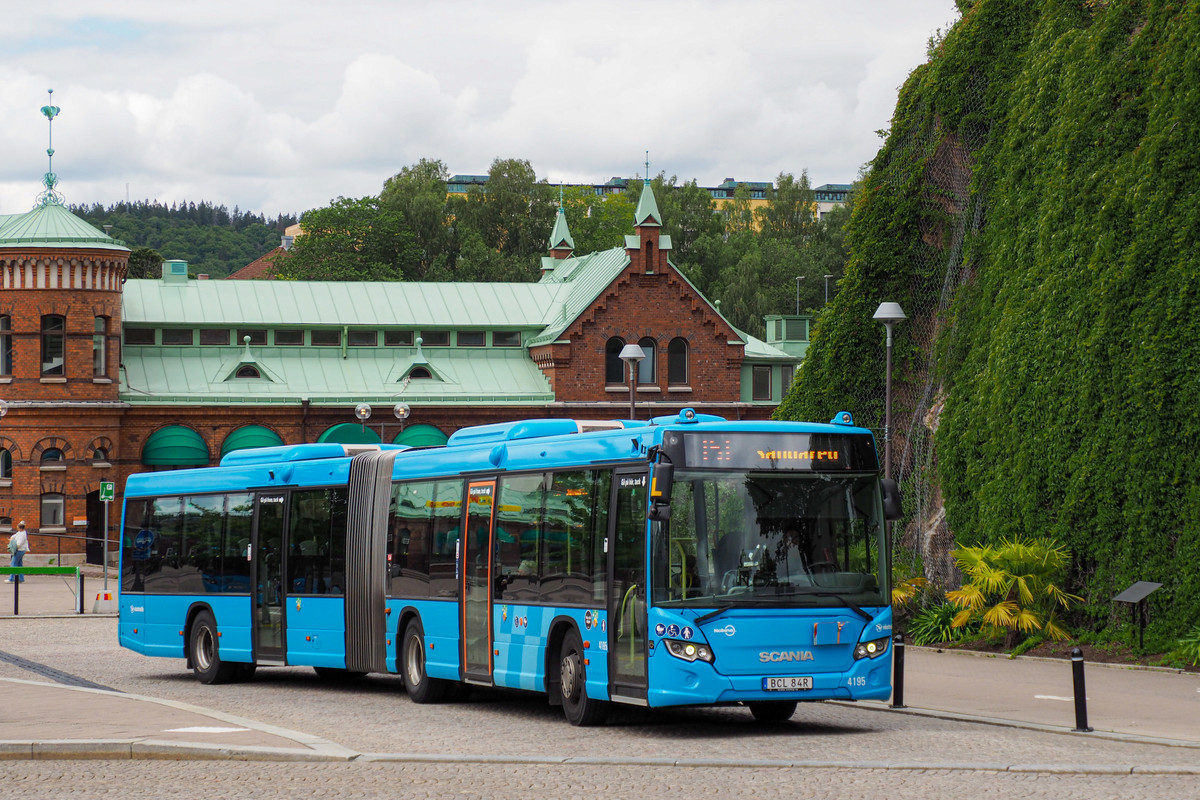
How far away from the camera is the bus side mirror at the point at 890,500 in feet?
47.0

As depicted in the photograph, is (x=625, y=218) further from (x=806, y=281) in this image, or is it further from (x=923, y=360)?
(x=923, y=360)

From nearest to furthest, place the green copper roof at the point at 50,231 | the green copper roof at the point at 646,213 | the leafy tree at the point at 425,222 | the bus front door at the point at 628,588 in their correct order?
the bus front door at the point at 628,588 → the green copper roof at the point at 50,231 → the green copper roof at the point at 646,213 → the leafy tree at the point at 425,222

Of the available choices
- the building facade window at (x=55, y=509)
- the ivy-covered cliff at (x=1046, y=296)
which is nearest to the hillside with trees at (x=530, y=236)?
the building facade window at (x=55, y=509)

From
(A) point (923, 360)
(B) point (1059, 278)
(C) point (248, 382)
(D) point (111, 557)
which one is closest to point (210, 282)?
(C) point (248, 382)

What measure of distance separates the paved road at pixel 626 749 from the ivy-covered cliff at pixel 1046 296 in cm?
300

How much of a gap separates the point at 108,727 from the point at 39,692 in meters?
3.85

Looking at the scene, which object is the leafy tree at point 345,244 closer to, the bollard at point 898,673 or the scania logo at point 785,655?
the bollard at point 898,673

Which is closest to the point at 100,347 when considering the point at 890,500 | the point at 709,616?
the point at 890,500

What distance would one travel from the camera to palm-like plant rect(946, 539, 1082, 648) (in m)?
21.2

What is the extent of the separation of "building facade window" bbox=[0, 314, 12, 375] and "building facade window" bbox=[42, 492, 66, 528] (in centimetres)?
412

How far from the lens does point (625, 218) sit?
9469 cm

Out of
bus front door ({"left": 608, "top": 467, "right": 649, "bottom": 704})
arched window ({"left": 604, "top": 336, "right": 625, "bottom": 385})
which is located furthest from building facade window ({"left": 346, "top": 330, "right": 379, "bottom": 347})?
bus front door ({"left": 608, "top": 467, "right": 649, "bottom": 704})

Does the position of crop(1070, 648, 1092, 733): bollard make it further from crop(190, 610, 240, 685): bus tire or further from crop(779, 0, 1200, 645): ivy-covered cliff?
crop(190, 610, 240, 685): bus tire

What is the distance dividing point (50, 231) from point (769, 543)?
1599 inches
